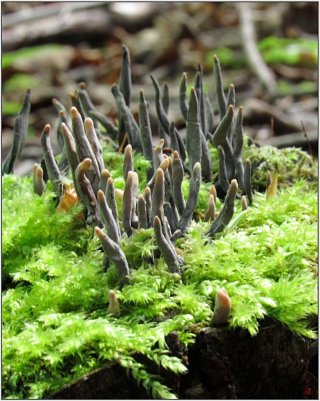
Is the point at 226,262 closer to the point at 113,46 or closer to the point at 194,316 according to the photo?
the point at 194,316

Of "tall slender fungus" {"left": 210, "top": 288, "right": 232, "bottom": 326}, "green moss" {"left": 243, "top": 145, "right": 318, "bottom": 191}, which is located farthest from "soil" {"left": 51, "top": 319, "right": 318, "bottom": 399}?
"green moss" {"left": 243, "top": 145, "right": 318, "bottom": 191}

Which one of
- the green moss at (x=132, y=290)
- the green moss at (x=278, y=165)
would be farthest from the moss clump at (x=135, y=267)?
the green moss at (x=278, y=165)

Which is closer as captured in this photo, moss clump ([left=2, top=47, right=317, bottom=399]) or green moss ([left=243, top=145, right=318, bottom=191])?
moss clump ([left=2, top=47, right=317, bottom=399])

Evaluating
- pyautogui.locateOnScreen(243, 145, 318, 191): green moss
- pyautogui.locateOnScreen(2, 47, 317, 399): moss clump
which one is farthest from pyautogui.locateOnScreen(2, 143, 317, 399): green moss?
pyautogui.locateOnScreen(243, 145, 318, 191): green moss

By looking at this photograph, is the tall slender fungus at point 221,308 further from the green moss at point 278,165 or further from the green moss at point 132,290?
the green moss at point 278,165

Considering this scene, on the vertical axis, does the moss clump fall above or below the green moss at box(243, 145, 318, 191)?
above

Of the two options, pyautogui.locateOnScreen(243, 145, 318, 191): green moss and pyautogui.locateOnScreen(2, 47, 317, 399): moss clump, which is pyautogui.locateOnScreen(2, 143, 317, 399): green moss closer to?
pyautogui.locateOnScreen(2, 47, 317, 399): moss clump

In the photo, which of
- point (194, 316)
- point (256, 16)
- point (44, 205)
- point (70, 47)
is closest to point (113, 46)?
point (70, 47)
